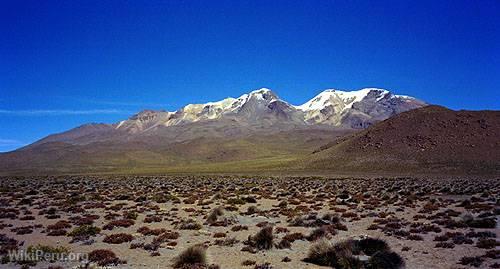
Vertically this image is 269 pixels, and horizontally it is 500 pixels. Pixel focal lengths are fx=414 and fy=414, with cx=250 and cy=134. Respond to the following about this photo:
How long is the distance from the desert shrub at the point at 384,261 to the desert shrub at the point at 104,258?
28.5 feet

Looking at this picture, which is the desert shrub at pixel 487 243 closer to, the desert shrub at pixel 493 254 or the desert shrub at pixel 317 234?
the desert shrub at pixel 493 254

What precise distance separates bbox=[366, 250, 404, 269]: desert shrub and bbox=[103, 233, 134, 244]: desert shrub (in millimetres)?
11013

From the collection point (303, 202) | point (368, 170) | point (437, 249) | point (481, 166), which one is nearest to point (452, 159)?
point (481, 166)

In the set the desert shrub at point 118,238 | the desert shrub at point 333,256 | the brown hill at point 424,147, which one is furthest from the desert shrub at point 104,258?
the brown hill at point 424,147

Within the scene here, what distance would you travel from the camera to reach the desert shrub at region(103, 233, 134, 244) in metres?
18.6

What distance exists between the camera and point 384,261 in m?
13.5

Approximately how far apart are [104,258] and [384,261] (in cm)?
979

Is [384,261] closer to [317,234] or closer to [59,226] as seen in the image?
[317,234]

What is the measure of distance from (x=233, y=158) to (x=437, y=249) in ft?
555

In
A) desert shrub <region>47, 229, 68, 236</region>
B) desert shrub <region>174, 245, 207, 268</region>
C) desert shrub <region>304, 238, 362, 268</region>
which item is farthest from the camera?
desert shrub <region>47, 229, 68, 236</region>

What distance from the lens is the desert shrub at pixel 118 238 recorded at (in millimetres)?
18578

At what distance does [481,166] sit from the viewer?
3605 inches

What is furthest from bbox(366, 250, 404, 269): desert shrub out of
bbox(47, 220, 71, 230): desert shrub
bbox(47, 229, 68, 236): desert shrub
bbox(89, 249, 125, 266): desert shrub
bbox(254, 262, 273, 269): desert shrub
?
bbox(47, 220, 71, 230): desert shrub

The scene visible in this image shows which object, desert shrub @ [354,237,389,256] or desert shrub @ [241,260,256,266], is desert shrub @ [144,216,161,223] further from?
desert shrub @ [354,237,389,256]
